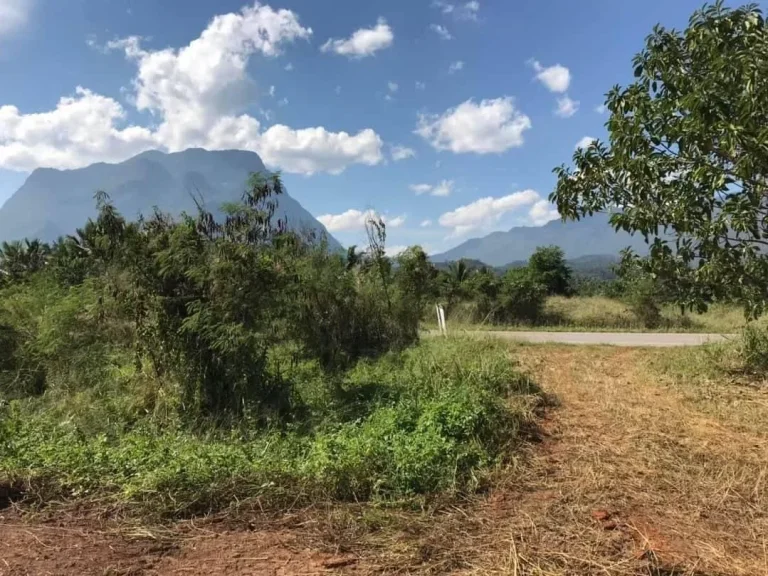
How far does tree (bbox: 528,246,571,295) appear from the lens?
26859 millimetres

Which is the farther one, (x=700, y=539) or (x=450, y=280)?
(x=450, y=280)

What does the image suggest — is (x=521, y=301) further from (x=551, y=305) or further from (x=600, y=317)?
(x=600, y=317)

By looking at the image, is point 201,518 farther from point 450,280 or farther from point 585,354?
point 450,280

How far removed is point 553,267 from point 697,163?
23.6m

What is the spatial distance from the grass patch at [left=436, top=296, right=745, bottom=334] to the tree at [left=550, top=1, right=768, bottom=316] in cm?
1070

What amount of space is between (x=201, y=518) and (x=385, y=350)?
697cm

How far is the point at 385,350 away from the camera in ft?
34.1

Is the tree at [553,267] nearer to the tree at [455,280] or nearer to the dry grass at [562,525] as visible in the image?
the tree at [455,280]

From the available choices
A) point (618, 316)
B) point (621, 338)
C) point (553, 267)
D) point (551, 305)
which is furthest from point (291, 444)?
point (553, 267)

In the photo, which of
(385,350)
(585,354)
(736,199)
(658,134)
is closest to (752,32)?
(658,134)

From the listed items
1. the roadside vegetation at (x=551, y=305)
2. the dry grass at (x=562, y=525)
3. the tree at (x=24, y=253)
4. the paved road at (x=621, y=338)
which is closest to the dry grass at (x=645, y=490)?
the dry grass at (x=562, y=525)

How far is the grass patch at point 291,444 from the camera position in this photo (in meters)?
3.86

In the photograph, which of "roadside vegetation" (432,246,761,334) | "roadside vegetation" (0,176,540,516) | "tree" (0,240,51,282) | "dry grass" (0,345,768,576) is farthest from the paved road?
"tree" (0,240,51,282)

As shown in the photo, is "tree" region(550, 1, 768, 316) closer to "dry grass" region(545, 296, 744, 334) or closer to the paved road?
the paved road
